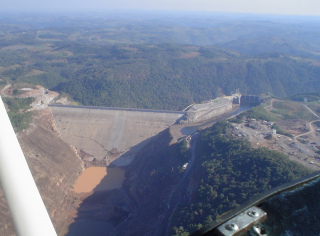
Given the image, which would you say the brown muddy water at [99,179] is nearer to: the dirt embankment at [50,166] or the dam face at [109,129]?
the dirt embankment at [50,166]

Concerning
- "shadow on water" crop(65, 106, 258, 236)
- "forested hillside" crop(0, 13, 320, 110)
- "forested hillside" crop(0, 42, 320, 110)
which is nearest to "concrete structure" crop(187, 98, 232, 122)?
"shadow on water" crop(65, 106, 258, 236)

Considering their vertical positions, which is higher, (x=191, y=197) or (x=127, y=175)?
(x=191, y=197)

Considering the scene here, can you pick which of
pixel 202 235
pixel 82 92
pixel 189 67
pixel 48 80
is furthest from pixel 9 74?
pixel 202 235

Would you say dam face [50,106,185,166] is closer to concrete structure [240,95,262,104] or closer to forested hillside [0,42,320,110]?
forested hillside [0,42,320,110]

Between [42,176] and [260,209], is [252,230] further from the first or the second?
[42,176]

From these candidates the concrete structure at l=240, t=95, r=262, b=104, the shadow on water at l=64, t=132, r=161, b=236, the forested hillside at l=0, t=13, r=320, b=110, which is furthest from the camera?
the forested hillside at l=0, t=13, r=320, b=110

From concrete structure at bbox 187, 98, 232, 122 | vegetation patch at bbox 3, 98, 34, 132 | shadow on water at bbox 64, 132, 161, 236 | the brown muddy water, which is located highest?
vegetation patch at bbox 3, 98, 34, 132

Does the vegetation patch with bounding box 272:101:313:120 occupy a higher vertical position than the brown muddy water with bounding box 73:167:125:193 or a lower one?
higher
